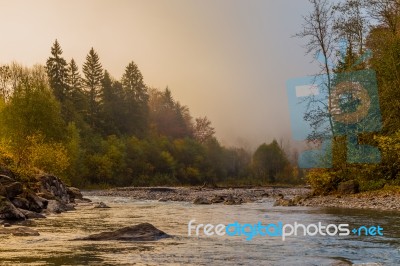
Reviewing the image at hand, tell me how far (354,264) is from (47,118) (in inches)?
2289

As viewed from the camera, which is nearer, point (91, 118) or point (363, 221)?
point (363, 221)

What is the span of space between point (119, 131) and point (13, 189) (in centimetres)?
9510

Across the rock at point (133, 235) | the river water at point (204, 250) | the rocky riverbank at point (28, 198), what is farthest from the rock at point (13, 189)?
the rock at point (133, 235)

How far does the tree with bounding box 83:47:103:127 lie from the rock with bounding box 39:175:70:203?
77225mm

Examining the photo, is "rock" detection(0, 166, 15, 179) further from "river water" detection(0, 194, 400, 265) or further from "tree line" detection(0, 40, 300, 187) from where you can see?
"tree line" detection(0, 40, 300, 187)

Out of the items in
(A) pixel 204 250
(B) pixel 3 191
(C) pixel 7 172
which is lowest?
(A) pixel 204 250

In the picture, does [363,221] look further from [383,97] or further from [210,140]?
[210,140]

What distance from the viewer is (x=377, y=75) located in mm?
43719

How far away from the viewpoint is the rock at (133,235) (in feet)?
56.7

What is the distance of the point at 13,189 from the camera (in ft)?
97.5

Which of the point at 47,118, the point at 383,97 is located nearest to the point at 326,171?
the point at 383,97

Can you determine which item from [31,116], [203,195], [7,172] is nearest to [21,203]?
[7,172]

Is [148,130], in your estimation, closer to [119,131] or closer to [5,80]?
[119,131]

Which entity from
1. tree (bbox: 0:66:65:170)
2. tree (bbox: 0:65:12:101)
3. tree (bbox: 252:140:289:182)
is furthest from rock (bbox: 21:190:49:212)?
tree (bbox: 252:140:289:182)
